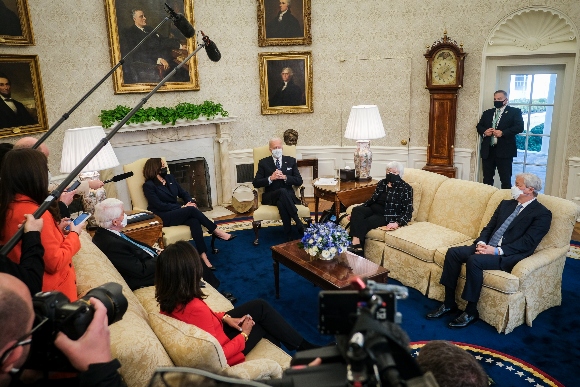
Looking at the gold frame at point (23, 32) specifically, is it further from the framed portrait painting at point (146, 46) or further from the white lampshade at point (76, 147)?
the white lampshade at point (76, 147)

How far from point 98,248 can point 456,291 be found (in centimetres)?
295

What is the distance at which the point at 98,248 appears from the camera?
327cm

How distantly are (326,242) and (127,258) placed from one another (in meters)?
1.59

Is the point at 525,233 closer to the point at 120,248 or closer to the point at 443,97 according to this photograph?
the point at 120,248

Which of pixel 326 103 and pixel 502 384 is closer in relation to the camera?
pixel 502 384

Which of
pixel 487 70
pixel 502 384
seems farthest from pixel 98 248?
pixel 487 70

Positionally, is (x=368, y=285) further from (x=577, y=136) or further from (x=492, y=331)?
(x=577, y=136)

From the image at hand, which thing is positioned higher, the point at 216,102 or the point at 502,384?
the point at 216,102

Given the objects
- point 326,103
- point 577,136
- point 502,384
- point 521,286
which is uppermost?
point 326,103

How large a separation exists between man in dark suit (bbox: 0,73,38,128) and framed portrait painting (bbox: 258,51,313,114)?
11.2 feet

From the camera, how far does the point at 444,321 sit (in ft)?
12.4

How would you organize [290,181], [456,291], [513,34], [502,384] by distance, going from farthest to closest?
[513,34] → [290,181] → [456,291] → [502,384]

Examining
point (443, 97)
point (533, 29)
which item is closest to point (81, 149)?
point (443, 97)

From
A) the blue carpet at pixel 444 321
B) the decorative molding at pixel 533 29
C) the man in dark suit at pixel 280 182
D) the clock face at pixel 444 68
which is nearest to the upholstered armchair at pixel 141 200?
the blue carpet at pixel 444 321
